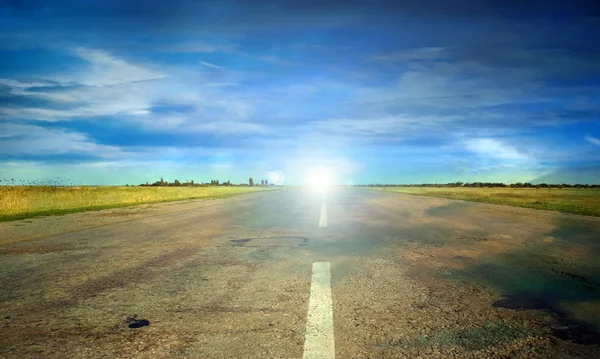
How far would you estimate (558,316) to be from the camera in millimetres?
3676

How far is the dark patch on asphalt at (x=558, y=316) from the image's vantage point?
317 cm

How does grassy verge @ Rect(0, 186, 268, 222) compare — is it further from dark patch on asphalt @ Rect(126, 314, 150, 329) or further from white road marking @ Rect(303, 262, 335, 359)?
white road marking @ Rect(303, 262, 335, 359)

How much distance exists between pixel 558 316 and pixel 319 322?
2359 millimetres

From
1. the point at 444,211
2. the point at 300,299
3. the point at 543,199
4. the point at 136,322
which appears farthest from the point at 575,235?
the point at 543,199

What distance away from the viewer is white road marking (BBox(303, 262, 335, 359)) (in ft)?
9.35

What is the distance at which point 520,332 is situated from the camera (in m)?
3.27

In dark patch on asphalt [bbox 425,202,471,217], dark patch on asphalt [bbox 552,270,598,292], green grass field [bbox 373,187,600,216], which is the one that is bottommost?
dark patch on asphalt [bbox 552,270,598,292]

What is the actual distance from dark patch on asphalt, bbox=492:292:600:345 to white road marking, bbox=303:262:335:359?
5.99ft

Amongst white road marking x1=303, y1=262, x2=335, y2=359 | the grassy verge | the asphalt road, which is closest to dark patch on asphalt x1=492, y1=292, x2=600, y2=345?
the asphalt road

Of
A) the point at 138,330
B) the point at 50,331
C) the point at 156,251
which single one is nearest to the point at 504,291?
the point at 138,330

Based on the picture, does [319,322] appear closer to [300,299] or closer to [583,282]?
[300,299]

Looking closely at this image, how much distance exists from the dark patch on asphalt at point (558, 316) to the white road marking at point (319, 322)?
1826 mm

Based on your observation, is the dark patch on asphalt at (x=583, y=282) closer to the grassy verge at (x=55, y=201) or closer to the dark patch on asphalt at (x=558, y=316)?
the dark patch on asphalt at (x=558, y=316)

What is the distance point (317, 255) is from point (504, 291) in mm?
3072
